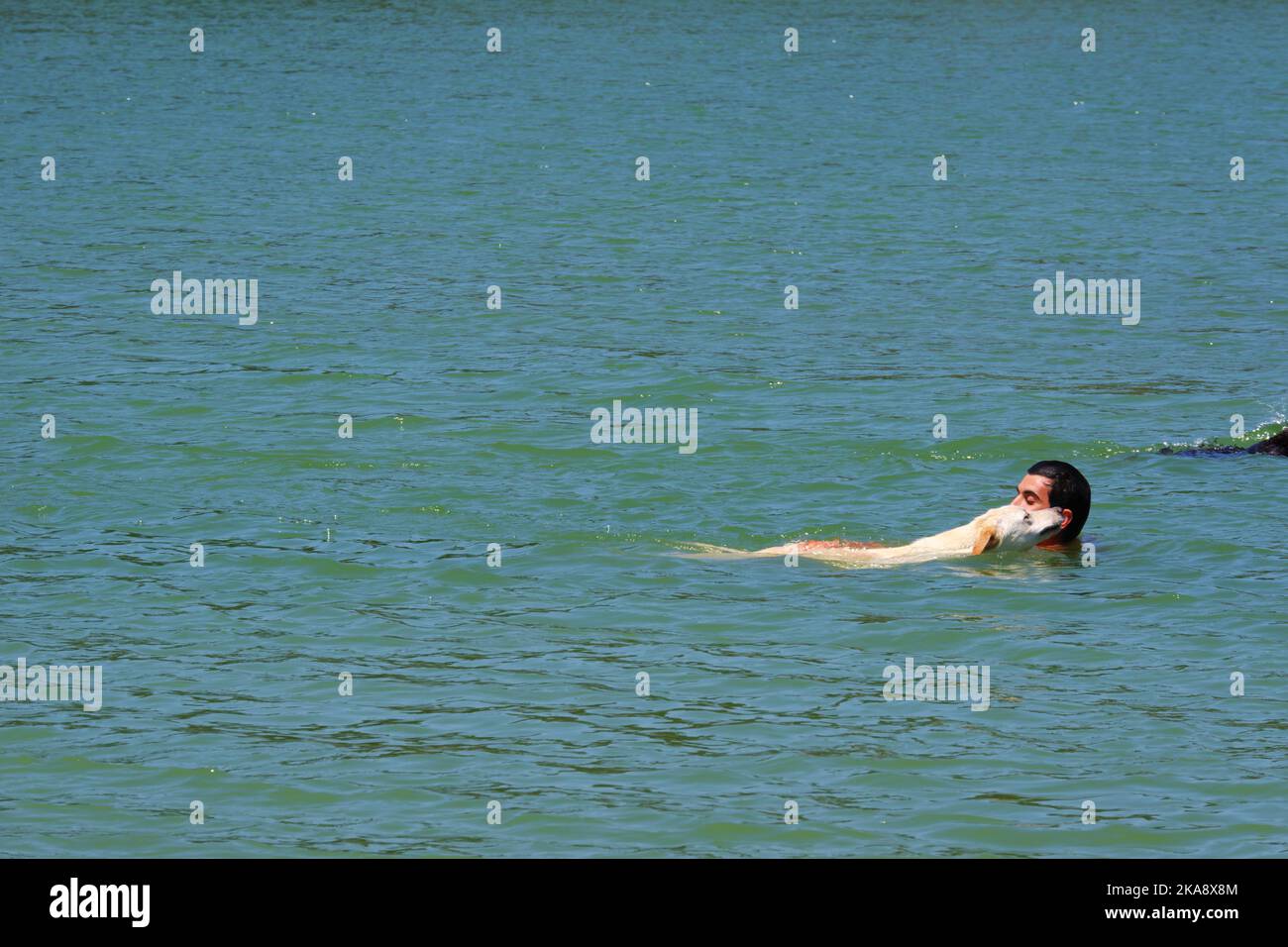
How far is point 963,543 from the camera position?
15.3 metres

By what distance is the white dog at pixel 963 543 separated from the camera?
15250mm

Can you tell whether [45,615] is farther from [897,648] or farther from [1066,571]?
[1066,571]

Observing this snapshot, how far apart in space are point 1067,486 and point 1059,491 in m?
0.07

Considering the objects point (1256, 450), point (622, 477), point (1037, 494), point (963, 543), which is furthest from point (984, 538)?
point (1256, 450)

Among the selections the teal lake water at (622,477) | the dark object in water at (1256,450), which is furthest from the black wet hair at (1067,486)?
the dark object in water at (1256,450)

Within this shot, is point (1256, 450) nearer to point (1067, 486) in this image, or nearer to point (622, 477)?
point (1067, 486)

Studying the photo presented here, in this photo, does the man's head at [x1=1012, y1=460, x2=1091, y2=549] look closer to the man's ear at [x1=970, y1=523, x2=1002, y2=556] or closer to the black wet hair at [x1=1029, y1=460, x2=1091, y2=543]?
the black wet hair at [x1=1029, y1=460, x2=1091, y2=543]

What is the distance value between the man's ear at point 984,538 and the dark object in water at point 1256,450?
3.96 m

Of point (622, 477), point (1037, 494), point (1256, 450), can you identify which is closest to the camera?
point (1037, 494)

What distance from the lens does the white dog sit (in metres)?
15.2

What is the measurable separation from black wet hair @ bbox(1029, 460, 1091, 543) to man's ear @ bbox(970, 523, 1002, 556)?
19.2 inches

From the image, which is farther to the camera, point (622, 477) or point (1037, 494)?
point (622, 477)

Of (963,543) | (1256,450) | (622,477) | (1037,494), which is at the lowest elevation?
(963,543)
